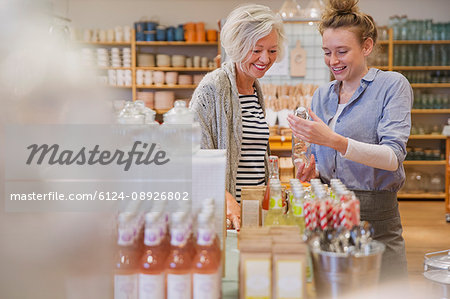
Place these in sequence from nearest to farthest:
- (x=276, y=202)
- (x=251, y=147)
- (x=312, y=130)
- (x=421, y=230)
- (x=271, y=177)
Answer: (x=276, y=202)
(x=312, y=130)
(x=271, y=177)
(x=251, y=147)
(x=421, y=230)

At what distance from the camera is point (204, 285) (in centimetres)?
117

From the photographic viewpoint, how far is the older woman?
7.72 feet

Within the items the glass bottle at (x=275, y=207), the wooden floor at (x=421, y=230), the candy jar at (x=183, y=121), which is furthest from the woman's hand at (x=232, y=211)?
the wooden floor at (x=421, y=230)

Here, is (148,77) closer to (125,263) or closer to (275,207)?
(275,207)

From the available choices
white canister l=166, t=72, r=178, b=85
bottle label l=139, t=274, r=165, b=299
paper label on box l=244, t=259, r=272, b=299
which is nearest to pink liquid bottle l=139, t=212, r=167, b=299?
bottle label l=139, t=274, r=165, b=299

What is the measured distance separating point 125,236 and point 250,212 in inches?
28.8

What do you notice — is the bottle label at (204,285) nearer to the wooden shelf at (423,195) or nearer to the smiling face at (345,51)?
the smiling face at (345,51)

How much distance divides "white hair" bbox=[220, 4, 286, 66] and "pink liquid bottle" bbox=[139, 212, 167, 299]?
136 cm

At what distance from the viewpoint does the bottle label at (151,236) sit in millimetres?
1182

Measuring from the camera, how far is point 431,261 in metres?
2.79

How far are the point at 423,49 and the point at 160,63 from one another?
4.27 metres

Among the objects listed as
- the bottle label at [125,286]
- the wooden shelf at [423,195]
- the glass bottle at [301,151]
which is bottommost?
the wooden shelf at [423,195]

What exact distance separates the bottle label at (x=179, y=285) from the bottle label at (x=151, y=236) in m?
0.09

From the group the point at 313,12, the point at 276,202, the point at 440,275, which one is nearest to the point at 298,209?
the point at 276,202
